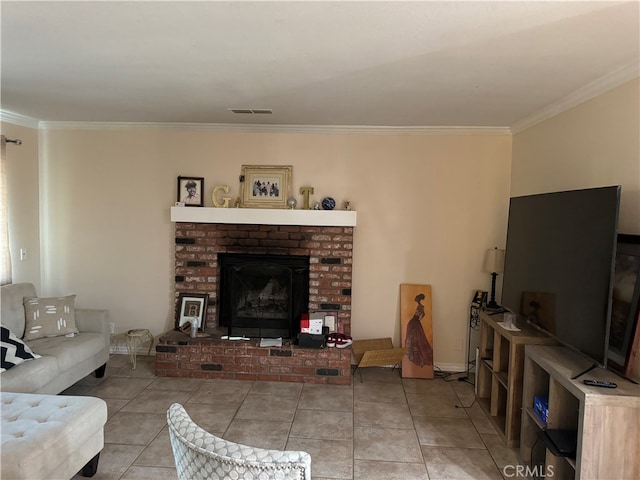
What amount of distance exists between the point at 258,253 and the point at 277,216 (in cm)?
45

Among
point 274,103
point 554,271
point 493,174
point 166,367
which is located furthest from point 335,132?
point 166,367

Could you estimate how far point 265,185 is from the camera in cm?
431

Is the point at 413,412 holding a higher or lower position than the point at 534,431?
lower

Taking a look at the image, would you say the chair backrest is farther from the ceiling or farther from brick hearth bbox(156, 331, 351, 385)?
brick hearth bbox(156, 331, 351, 385)

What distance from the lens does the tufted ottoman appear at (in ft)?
6.48

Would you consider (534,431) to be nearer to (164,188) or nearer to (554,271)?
(554,271)

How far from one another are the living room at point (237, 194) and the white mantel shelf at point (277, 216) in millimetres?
226

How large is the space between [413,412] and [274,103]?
2684mm

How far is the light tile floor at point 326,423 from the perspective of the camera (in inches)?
104

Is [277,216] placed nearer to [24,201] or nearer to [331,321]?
[331,321]

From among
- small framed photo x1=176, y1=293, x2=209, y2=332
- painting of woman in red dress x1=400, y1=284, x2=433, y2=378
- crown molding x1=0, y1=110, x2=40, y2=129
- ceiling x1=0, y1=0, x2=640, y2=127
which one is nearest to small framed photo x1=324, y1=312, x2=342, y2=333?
painting of woman in red dress x1=400, y1=284, x2=433, y2=378

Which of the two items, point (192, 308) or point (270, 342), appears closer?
point (270, 342)

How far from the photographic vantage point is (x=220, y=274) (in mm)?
4383

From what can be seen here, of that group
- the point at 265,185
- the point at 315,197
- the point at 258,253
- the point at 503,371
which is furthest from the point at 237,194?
the point at 503,371
